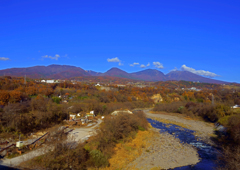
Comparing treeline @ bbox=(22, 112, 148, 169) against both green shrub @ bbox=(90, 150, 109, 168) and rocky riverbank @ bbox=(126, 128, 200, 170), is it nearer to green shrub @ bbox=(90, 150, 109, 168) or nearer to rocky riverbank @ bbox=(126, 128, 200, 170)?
green shrub @ bbox=(90, 150, 109, 168)

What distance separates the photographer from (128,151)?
54.9 ft

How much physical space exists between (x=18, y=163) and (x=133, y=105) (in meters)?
48.3

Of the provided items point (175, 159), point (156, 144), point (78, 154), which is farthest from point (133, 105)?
point (78, 154)

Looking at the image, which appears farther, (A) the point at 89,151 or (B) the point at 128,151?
(B) the point at 128,151

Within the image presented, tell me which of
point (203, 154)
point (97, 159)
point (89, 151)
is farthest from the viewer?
point (203, 154)

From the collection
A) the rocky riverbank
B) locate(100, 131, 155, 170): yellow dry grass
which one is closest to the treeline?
locate(100, 131, 155, 170): yellow dry grass

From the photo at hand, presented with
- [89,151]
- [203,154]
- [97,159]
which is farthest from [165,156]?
[89,151]

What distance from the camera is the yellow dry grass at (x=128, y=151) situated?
45.6 feet

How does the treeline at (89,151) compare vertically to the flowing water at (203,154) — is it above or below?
above

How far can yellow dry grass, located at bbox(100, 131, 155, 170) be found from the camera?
548 inches

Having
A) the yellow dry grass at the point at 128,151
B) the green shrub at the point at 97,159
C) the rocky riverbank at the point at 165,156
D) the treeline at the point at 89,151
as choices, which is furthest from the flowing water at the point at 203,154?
the treeline at the point at 89,151

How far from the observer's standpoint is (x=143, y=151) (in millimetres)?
17094

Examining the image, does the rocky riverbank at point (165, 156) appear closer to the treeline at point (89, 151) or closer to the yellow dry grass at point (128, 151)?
the yellow dry grass at point (128, 151)

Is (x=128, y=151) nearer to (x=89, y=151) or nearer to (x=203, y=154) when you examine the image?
(x=89, y=151)
